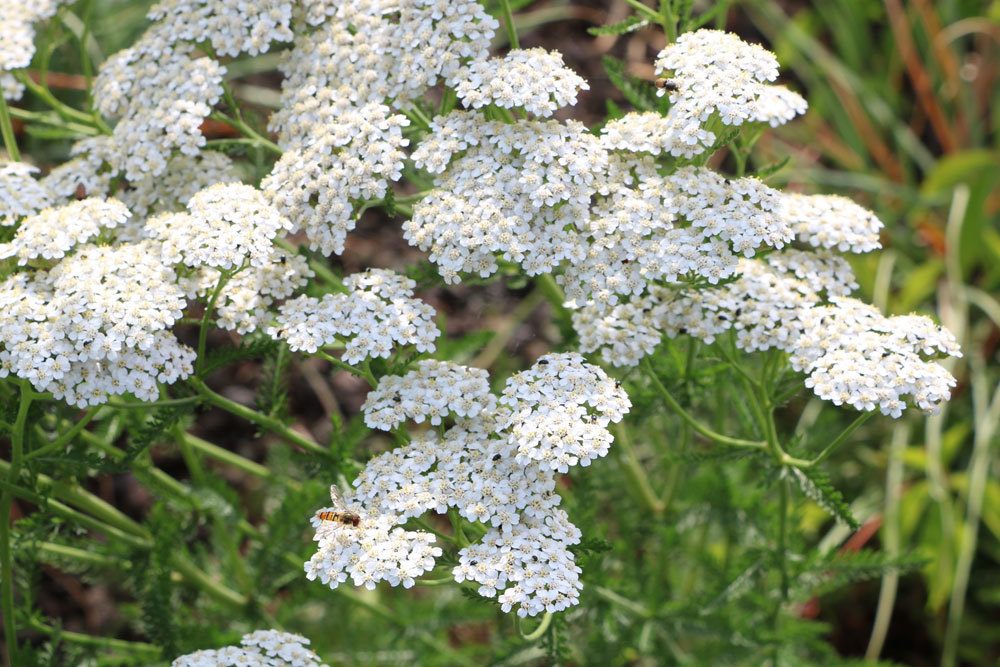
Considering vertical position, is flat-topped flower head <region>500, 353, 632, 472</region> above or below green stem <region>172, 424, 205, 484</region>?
above

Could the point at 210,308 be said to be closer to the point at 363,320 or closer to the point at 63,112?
the point at 363,320

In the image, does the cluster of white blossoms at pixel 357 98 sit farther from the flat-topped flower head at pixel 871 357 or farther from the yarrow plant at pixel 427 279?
the flat-topped flower head at pixel 871 357

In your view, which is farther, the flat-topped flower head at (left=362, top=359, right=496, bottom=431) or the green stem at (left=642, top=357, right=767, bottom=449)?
the green stem at (left=642, top=357, right=767, bottom=449)

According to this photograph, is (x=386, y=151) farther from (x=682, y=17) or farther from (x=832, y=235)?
(x=832, y=235)

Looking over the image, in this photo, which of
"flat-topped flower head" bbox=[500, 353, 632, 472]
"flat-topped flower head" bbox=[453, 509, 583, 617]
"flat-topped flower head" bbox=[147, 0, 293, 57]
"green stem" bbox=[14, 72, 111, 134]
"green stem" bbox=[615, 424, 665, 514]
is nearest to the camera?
"flat-topped flower head" bbox=[453, 509, 583, 617]

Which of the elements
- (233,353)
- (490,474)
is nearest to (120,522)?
(233,353)

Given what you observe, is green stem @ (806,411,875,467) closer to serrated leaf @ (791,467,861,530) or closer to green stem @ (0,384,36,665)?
serrated leaf @ (791,467,861,530)

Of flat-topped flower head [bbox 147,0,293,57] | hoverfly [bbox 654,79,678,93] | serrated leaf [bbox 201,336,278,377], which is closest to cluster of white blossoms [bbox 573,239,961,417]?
hoverfly [bbox 654,79,678,93]

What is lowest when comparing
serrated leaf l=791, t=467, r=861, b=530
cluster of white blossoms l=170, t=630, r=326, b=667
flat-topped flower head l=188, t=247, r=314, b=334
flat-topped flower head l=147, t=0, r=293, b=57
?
serrated leaf l=791, t=467, r=861, b=530
